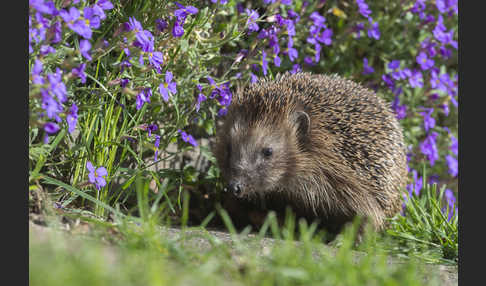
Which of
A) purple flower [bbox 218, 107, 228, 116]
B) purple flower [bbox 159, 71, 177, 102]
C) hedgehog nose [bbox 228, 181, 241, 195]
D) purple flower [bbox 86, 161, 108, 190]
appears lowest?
hedgehog nose [bbox 228, 181, 241, 195]

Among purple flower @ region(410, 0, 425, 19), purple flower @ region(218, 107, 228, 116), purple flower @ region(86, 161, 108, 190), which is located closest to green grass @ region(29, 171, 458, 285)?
purple flower @ region(86, 161, 108, 190)

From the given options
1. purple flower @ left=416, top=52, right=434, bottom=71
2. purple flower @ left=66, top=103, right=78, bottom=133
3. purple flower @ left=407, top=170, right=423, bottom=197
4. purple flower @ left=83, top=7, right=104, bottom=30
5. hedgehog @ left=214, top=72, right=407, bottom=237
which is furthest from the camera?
purple flower @ left=416, top=52, right=434, bottom=71

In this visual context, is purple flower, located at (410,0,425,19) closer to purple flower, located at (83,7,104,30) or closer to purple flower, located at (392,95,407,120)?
purple flower, located at (392,95,407,120)

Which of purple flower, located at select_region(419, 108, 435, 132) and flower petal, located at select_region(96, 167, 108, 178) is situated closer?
flower petal, located at select_region(96, 167, 108, 178)

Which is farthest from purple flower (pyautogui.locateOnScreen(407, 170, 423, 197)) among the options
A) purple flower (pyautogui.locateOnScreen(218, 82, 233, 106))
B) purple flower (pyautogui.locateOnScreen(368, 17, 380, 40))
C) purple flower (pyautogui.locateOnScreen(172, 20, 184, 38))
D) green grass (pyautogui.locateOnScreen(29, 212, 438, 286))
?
purple flower (pyautogui.locateOnScreen(172, 20, 184, 38))

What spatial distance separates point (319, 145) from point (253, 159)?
2.43 ft

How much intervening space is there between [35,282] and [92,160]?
2041 mm

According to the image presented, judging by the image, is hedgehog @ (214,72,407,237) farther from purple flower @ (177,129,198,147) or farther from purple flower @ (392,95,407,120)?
purple flower @ (392,95,407,120)

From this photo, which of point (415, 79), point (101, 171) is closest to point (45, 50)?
point (101, 171)

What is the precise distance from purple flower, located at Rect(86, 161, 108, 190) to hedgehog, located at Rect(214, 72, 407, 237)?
1.33 m

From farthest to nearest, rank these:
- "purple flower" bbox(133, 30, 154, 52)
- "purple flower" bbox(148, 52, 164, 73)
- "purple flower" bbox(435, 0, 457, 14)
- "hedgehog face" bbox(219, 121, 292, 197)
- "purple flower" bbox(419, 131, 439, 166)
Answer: "purple flower" bbox(419, 131, 439, 166), "purple flower" bbox(435, 0, 457, 14), "hedgehog face" bbox(219, 121, 292, 197), "purple flower" bbox(148, 52, 164, 73), "purple flower" bbox(133, 30, 154, 52)

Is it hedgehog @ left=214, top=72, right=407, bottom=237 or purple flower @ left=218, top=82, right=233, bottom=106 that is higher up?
purple flower @ left=218, top=82, right=233, bottom=106

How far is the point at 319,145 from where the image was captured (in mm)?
5441

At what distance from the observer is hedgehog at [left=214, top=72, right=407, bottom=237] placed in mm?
5332
